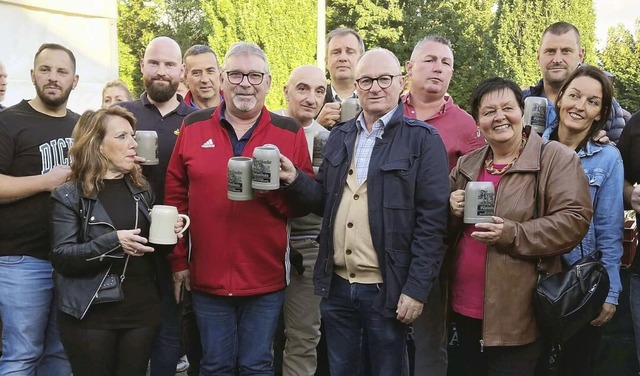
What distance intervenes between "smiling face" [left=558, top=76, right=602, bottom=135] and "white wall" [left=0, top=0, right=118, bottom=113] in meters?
6.80

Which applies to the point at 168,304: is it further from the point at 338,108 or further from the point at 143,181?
the point at 338,108

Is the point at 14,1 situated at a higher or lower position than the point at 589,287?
higher

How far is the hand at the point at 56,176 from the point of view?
3328 millimetres

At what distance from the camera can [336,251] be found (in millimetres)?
3102

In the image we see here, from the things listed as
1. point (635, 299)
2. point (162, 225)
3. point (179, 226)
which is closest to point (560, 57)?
point (635, 299)

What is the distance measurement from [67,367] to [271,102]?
15449 millimetres

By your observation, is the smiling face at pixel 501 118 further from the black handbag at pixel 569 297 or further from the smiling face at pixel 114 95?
the smiling face at pixel 114 95

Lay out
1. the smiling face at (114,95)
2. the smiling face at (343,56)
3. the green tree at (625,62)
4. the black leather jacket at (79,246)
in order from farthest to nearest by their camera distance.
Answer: the green tree at (625,62) → the smiling face at (114,95) → the smiling face at (343,56) → the black leather jacket at (79,246)

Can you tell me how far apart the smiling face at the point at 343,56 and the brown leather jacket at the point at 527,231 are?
2.19m

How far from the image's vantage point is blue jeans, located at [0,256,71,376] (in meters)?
3.46

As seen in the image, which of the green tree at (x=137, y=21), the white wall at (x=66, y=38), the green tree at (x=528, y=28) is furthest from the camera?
the green tree at (x=137, y=21)

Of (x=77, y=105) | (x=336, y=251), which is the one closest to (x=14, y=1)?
(x=77, y=105)

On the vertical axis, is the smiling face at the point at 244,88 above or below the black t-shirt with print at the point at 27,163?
above

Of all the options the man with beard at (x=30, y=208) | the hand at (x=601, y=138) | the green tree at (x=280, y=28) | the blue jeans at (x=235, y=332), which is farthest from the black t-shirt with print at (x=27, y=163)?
the green tree at (x=280, y=28)
